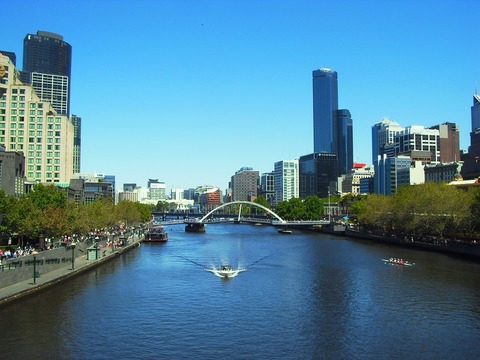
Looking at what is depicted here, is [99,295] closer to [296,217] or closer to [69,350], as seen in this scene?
[69,350]

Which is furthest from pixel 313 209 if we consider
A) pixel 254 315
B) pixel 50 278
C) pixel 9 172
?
pixel 254 315

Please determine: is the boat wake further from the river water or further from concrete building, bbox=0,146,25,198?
concrete building, bbox=0,146,25,198

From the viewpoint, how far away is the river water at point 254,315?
3222 cm

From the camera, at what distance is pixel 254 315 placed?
4112 cm

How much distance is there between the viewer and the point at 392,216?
112125 millimetres

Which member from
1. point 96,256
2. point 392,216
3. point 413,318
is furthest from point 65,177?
point 413,318

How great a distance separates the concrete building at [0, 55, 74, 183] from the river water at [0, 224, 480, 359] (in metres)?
63.2

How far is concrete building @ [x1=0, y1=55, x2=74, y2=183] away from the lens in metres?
117

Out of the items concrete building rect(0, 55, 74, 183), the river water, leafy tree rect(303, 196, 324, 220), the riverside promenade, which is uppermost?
concrete building rect(0, 55, 74, 183)

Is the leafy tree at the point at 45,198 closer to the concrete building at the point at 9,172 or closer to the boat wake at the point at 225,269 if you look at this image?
the concrete building at the point at 9,172

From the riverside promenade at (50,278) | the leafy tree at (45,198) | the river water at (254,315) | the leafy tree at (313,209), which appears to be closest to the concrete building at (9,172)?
the leafy tree at (45,198)

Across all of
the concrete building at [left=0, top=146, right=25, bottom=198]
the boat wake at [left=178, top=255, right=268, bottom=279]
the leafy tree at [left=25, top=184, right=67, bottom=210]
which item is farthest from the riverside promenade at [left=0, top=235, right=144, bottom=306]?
the concrete building at [left=0, top=146, right=25, bottom=198]

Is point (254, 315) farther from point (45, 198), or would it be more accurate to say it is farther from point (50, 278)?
point (45, 198)

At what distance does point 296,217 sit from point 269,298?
141677 millimetres
